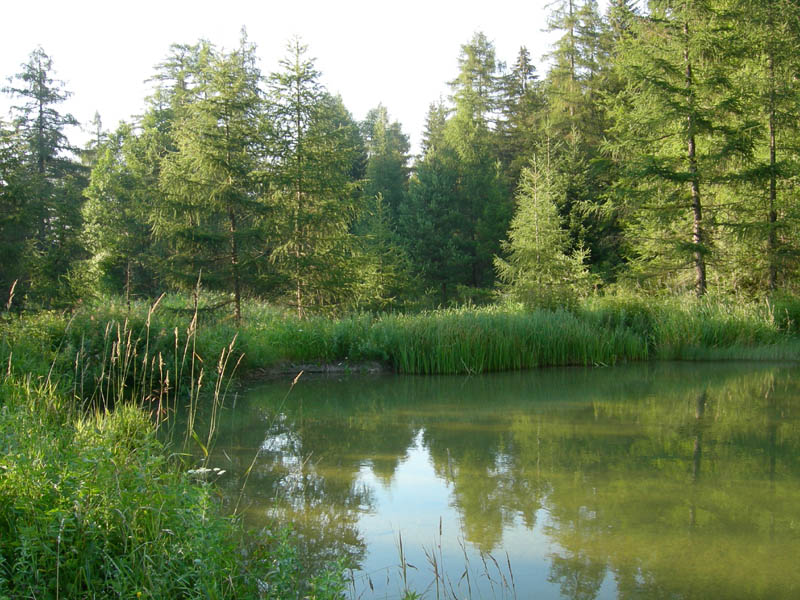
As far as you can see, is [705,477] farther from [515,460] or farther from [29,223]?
[29,223]

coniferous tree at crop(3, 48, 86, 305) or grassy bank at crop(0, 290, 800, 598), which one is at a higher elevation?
coniferous tree at crop(3, 48, 86, 305)

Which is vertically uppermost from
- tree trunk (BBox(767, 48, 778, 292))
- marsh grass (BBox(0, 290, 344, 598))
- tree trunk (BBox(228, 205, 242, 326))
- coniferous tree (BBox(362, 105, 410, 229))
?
coniferous tree (BBox(362, 105, 410, 229))

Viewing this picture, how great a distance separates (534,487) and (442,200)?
76.0ft

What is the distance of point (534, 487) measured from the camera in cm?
497

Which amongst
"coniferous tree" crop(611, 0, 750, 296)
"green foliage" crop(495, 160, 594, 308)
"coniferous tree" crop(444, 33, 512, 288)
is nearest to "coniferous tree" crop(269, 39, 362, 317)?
"green foliage" crop(495, 160, 594, 308)

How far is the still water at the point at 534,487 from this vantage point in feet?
11.6

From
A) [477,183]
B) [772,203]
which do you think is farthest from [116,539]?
[477,183]

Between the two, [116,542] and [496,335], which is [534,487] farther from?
[496,335]

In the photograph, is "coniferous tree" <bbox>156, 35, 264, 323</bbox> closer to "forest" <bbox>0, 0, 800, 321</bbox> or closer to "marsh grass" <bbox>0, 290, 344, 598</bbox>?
"forest" <bbox>0, 0, 800, 321</bbox>

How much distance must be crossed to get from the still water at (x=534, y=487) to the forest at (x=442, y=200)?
3262 millimetres

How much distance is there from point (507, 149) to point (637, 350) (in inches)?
868

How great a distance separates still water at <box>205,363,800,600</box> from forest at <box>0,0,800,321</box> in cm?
326

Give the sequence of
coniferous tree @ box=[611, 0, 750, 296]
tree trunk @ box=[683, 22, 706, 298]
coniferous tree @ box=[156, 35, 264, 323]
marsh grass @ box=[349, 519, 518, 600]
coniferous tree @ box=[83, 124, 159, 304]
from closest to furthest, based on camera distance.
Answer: marsh grass @ box=[349, 519, 518, 600] → coniferous tree @ box=[156, 35, 264, 323] → tree trunk @ box=[683, 22, 706, 298] → coniferous tree @ box=[611, 0, 750, 296] → coniferous tree @ box=[83, 124, 159, 304]

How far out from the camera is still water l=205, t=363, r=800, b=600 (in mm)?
3533
